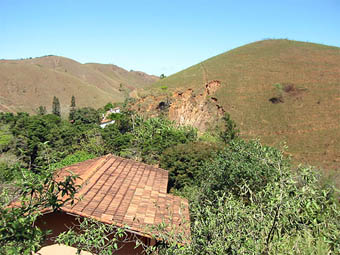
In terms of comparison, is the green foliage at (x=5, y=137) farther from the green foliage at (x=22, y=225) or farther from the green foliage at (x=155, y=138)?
the green foliage at (x=22, y=225)

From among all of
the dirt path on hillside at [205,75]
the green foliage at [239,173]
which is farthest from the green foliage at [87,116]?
the green foliage at [239,173]

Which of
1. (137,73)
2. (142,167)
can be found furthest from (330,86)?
(137,73)

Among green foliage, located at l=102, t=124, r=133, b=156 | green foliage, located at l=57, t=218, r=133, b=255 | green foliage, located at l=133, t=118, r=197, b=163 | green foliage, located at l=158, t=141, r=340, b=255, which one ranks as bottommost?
green foliage, located at l=102, t=124, r=133, b=156

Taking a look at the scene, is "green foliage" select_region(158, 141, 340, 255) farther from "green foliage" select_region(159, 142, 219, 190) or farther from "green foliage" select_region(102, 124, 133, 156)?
"green foliage" select_region(102, 124, 133, 156)

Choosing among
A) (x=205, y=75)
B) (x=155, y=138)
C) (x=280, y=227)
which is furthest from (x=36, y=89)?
(x=280, y=227)

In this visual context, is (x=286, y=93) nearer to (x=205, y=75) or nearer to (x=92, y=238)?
(x=205, y=75)

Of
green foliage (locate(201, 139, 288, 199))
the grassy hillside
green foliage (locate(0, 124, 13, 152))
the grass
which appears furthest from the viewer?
the grassy hillside

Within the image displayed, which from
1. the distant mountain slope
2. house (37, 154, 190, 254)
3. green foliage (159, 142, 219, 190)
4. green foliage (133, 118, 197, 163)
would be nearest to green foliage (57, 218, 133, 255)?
house (37, 154, 190, 254)

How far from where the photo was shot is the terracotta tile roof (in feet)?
22.1

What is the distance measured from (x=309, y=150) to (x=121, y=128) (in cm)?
2390

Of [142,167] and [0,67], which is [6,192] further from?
[0,67]

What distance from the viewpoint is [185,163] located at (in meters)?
16.3

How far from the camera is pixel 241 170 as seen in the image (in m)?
9.59

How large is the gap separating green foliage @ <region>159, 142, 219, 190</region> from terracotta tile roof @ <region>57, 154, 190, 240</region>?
4773mm
